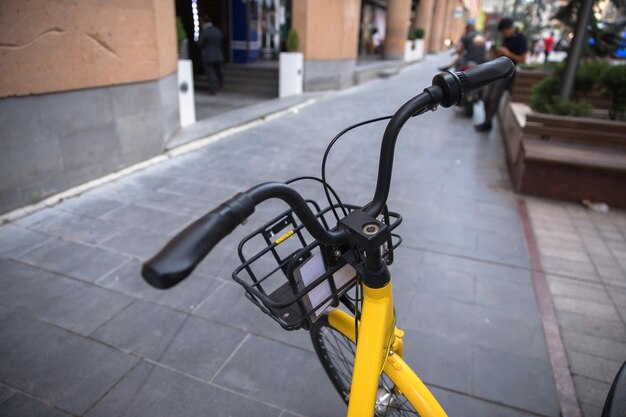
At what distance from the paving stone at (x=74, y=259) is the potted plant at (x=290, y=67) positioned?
8.51 meters

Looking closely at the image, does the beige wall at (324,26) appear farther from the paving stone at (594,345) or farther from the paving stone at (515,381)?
the paving stone at (515,381)

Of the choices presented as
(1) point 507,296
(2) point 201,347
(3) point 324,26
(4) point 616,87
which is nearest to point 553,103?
(4) point 616,87

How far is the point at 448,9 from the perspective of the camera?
37.2m

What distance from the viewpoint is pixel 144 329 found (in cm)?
268

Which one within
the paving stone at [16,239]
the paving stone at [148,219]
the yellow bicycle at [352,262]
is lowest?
the paving stone at [16,239]

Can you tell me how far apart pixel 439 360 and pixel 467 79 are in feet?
6.06

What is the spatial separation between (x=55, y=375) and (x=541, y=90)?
21.7ft

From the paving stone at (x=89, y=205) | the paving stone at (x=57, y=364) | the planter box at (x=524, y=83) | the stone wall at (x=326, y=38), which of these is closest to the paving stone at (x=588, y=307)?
the paving stone at (x=57, y=364)

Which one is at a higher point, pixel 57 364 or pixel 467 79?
pixel 467 79

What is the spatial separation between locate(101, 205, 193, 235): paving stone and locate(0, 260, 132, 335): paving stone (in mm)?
923

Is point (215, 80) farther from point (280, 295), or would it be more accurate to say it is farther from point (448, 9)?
point (448, 9)

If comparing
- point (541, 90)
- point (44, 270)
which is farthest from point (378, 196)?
point (541, 90)

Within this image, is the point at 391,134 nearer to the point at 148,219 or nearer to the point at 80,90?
the point at 148,219

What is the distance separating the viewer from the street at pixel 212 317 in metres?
2.23
